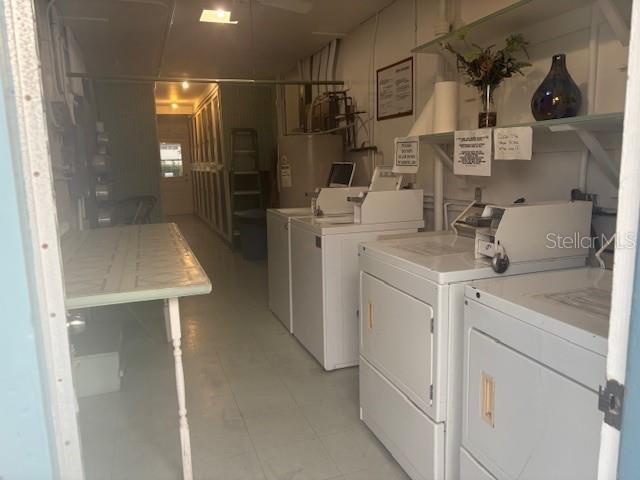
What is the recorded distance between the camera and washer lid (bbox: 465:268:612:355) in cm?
116

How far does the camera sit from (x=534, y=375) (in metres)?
1.28

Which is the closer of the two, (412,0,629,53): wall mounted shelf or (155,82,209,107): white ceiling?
(412,0,629,53): wall mounted shelf

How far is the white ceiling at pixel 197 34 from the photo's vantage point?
3.55m

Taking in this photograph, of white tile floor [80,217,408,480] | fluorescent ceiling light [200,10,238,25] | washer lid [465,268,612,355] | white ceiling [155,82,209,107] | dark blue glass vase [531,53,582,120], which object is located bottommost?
white tile floor [80,217,408,480]

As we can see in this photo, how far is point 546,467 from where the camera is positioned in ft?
4.08

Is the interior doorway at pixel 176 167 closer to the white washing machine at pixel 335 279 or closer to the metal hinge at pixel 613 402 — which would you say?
the white washing machine at pixel 335 279

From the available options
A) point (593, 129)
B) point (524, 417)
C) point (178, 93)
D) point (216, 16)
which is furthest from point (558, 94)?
point (178, 93)

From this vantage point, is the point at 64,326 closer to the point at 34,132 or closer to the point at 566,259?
the point at 34,132

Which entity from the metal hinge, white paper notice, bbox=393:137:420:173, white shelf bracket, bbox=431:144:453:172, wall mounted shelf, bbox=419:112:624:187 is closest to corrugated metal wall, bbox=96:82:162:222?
white paper notice, bbox=393:137:420:173

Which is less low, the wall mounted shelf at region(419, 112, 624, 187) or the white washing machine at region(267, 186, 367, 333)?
the wall mounted shelf at region(419, 112, 624, 187)

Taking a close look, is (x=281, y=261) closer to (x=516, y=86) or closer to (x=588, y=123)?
(x=516, y=86)

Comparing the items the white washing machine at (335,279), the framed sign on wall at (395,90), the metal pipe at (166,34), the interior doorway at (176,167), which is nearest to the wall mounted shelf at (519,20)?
the framed sign on wall at (395,90)

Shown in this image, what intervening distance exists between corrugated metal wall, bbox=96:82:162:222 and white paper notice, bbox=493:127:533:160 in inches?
213

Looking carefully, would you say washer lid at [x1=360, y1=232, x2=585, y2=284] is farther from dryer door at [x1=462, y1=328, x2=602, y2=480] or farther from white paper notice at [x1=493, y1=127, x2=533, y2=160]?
white paper notice at [x1=493, y1=127, x2=533, y2=160]
